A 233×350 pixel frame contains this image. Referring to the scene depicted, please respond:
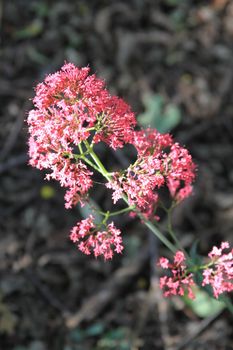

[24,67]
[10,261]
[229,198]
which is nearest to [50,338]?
[10,261]

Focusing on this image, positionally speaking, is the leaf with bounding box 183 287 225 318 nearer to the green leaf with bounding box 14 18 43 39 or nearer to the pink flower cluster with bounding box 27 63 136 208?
the pink flower cluster with bounding box 27 63 136 208

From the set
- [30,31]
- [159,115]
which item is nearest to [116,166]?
[159,115]

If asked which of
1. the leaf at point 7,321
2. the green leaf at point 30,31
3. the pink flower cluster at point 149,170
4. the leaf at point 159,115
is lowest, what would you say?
the pink flower cluster at point 149,170

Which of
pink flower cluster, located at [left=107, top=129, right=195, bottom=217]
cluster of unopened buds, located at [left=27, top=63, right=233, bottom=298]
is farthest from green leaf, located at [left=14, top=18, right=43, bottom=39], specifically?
cluster of unopened buds, located at [left=27, top=63, right=233, bottom=298]

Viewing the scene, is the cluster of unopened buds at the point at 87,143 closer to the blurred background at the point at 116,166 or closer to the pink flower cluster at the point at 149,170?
the pink flower cluster at the point at 149,170

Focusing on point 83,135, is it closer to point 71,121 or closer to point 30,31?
point 71,121

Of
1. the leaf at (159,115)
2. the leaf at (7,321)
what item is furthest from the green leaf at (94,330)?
the leaf at (159,115)

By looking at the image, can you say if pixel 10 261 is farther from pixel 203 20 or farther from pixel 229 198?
pixel 203 20
